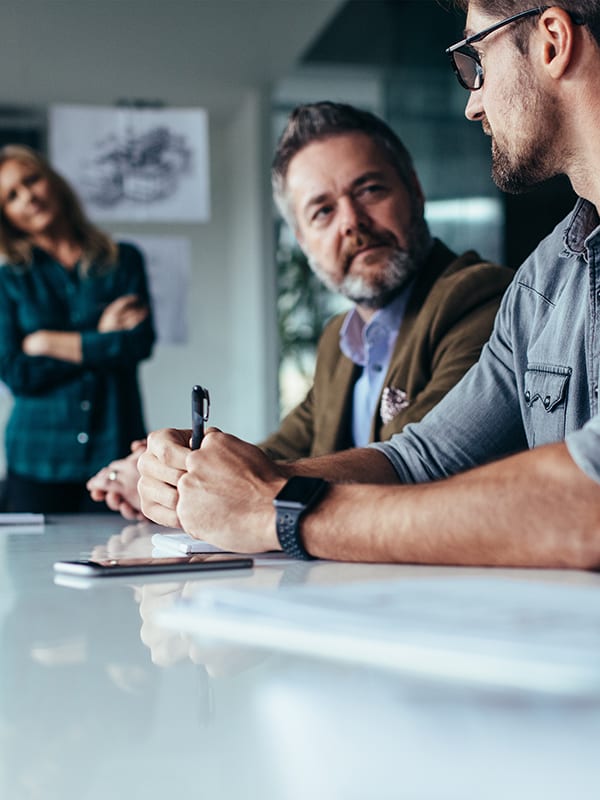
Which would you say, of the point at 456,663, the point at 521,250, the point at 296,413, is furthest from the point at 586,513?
the point at 521,250

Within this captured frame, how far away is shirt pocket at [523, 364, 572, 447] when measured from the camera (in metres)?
1.35

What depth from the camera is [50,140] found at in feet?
13.1

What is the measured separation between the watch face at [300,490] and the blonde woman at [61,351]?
217 cm

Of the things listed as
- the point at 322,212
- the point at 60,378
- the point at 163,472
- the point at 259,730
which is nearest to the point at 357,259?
the point at 322,212

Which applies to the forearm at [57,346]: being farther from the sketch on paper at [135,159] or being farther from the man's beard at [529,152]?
the man's beard at [529,152]

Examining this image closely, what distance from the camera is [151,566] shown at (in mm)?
1025

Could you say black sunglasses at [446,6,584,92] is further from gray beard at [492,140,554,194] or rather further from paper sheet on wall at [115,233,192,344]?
paper sheet on wall at [115,233,192,344]

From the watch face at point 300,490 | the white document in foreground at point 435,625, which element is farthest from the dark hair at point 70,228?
the white document in foreground at point 435,625

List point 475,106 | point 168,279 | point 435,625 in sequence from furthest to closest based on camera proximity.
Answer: point 168,279 → point 475,106 → point 435,625

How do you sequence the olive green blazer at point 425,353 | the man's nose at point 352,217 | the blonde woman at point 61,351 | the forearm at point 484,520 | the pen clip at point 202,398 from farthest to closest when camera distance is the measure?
the blonde woman at point 61,351 → the man's nose at point 352,217 → the olive green blazer at point 425,353 → the pen clip at point 202,398 → the forearm at point 484,520

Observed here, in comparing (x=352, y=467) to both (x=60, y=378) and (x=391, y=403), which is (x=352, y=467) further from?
(x=60, y=378)

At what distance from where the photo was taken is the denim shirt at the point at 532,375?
1339 millimetres

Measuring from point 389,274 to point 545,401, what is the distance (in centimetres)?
88

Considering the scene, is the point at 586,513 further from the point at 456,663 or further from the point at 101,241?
the point at 101,241
